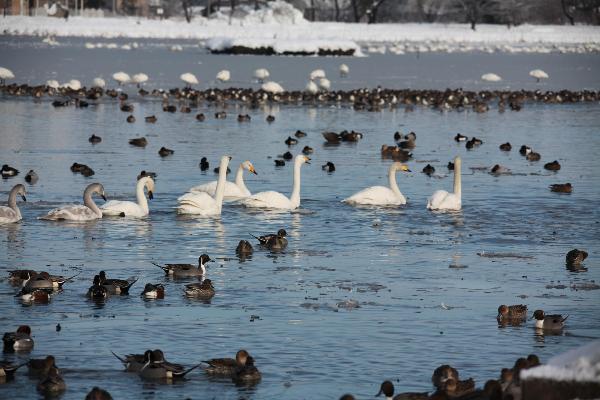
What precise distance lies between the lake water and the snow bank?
12.4 ft

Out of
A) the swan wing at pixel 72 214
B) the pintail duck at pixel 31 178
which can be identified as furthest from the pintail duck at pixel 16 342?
the pintail duck at pixel 31 178

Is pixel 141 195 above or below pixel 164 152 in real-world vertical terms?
below

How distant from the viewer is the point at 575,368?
8.06 metres

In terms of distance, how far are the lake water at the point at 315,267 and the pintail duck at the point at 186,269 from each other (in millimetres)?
181

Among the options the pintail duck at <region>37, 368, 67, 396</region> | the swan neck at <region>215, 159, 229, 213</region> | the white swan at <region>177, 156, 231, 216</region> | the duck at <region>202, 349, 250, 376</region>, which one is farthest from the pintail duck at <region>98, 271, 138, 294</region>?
the swan neck at <region>215, 159, 229, 213</region>

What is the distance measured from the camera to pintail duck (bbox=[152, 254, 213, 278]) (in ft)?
55.1

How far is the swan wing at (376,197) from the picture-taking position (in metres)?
23.7

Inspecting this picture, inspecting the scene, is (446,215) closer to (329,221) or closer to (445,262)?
(329,221)

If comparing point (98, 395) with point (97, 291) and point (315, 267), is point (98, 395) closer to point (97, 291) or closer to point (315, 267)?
point (97, 291)

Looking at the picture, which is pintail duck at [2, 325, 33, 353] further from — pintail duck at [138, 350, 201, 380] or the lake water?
pintail duck at [138, 350, 201, 380]

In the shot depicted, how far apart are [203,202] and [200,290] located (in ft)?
21.9

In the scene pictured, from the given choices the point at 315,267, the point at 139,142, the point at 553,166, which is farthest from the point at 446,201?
the point at 139,142

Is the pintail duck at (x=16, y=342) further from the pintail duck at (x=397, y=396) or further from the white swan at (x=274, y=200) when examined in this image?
the white swan at (x=274, y=200)

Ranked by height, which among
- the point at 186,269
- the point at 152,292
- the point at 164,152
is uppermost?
the point at 164,152
